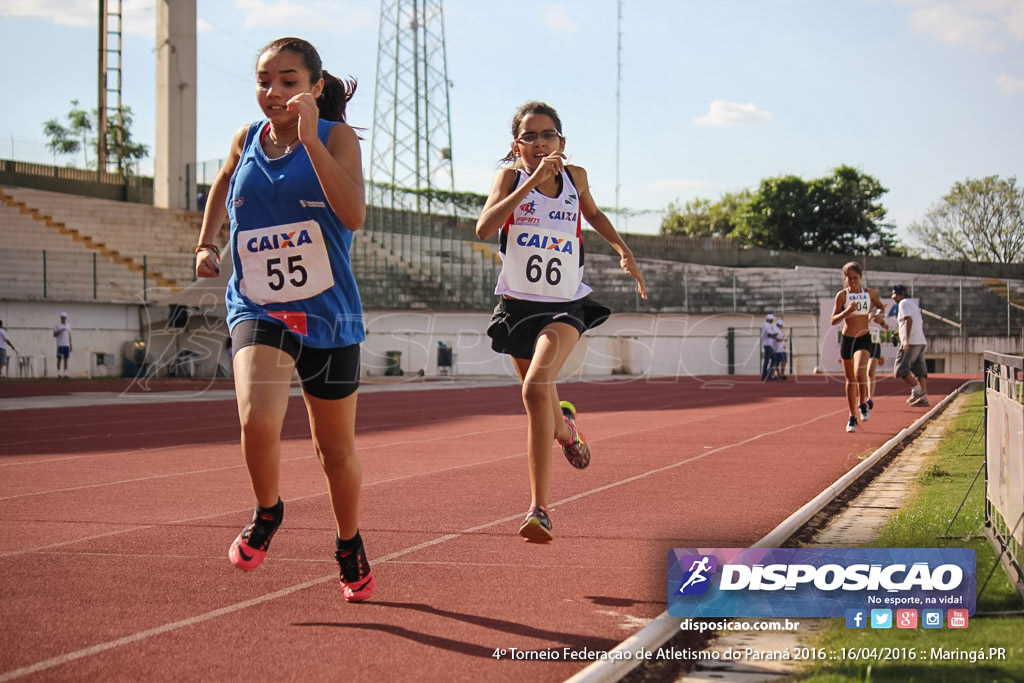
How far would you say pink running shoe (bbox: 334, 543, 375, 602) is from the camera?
3.90 metres

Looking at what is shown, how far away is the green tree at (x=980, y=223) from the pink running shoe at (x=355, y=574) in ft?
171

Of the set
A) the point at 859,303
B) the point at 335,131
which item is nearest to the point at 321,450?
the point at 335,131

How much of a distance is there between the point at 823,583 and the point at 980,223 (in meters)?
57.5

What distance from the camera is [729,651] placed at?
336 cm

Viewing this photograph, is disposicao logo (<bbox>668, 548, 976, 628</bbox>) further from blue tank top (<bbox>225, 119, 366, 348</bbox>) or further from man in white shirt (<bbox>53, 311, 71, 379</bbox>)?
man in white shirt (<bbox>53, 311, 71, 379</bbox>)

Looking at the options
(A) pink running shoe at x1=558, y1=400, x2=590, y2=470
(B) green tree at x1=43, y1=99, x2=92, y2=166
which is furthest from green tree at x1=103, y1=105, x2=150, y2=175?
(A) pink running shoe at x1=558, y1=400, x2=590, y2=470

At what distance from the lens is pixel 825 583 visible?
4.03 meters

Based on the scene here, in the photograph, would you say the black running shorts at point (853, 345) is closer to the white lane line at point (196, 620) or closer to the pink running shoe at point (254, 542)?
the white lane line at point (196, 620)

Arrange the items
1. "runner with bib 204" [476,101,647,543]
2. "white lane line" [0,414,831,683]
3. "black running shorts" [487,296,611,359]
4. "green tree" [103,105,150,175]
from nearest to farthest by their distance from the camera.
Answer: "white lane line" [0,414,831,683], "runner with bib 204" [476,101,647,543], "black running shorts" [487,296,611,359], "green tree" [103,105,150,175]

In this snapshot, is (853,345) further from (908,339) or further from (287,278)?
(287,278)

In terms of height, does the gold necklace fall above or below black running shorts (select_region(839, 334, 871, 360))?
above

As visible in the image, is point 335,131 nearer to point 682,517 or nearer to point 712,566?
point 712,566

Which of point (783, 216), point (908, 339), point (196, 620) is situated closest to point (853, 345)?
point (908, 339)

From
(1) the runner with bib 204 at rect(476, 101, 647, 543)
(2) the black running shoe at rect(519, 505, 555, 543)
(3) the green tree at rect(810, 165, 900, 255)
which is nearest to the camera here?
(2) the black running shoe at rect(519, 505, 555, 543)
